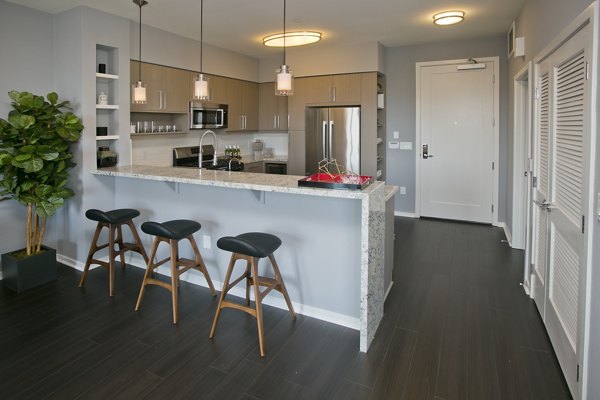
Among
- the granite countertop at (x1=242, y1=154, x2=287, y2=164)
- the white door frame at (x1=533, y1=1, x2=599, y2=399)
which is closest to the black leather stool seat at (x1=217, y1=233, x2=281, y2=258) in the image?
the white door frame at (x1=533, y1=1, x2=599, y2=399)

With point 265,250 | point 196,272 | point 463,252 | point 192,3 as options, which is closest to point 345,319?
point 265,250

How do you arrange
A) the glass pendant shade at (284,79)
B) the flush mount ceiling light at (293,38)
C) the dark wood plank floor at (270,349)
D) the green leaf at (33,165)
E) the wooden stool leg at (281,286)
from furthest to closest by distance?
the flush mount ceiling light at (293,38)
the green leaf at (33,165)
the glass pendant shade at (284,79)
the wooden stool leg at (281,286)
the dark wood plank floor at (270,349)

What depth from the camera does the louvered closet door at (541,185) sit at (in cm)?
280

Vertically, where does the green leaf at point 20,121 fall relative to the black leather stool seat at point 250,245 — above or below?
above

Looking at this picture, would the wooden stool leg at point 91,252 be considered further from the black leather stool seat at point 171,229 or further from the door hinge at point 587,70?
the door hinge at point 587,70

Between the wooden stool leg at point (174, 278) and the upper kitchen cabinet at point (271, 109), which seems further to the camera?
the upper kitchen cabinet at point (271, 109)

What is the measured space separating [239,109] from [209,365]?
462cm

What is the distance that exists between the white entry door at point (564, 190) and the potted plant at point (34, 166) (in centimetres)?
376

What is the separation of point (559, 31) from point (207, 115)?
4173 millimetres

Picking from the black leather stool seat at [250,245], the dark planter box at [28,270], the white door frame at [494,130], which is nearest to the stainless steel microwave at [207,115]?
the dark planter box at [28,270]

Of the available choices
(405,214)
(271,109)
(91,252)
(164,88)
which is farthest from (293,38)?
(91,252)

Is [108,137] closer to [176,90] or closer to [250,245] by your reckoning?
[176,90]

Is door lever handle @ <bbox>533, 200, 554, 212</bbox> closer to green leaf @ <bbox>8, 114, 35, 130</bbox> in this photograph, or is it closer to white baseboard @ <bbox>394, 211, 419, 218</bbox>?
white baseboard @ <bbox>394, 211, 419, 218</bbox>

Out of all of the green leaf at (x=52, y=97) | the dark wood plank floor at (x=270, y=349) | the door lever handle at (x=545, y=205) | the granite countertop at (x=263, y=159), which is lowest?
the dark wood plank floor at (x=270, y=349)
